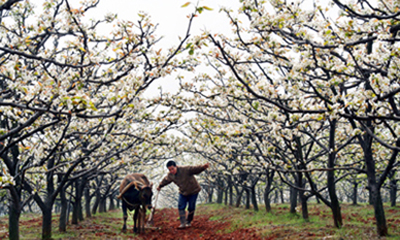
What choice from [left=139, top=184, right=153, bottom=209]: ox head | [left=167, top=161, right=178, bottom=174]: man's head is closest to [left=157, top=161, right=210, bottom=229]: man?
[left=167, top=161, right=178, bottom=174]: man's head

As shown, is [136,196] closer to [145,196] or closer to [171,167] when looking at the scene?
[145,196]

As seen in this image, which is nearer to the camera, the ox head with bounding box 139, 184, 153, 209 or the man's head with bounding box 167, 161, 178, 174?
the ox head with bounding box 139, 184, 153, 209

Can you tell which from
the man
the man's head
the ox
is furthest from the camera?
the man

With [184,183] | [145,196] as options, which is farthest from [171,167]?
[145,196]

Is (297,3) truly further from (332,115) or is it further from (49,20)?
(49,20)

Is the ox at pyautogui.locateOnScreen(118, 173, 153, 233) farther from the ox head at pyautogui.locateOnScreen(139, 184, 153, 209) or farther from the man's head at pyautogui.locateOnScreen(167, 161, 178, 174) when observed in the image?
the man's head at pyautogui.locateOnScreen(167, 161, 178, 174)

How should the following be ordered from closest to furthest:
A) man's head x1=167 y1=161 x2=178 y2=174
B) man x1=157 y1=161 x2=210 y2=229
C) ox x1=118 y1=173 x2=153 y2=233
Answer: ox x1=118 y1=173 x2=153 y2=233 < man's head x1=167 y1=161 x2=178 y2=174 < man x1=157 y1=161 x2=210 y2=229

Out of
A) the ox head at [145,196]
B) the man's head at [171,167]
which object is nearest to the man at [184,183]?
the man's head at [171,167]

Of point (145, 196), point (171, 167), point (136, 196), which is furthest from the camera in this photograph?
point (171, 167)

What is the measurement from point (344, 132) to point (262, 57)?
564cm

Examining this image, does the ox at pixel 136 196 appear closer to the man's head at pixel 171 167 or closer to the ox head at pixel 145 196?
the ox head at pixel 145 196

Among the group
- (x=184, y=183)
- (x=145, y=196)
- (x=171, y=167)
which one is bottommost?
(x=145, y=196)

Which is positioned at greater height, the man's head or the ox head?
the man's head

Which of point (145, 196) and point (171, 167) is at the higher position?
point (171, 167)
